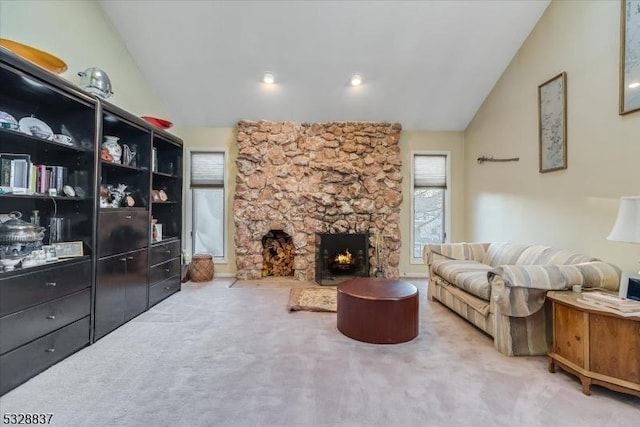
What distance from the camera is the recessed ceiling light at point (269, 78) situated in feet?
13.9

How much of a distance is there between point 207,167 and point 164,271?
6.84 ft

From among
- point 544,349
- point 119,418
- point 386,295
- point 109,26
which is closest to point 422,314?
point 386,295

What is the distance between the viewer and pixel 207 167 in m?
5.16

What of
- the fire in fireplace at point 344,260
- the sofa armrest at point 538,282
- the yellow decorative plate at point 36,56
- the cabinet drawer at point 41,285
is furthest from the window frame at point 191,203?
the sofa armrest at point 538,282

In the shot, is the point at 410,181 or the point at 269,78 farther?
the point at 410,181

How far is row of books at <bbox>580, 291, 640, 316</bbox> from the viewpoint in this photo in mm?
1818

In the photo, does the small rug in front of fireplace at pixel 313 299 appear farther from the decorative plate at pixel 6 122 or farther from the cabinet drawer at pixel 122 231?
the decorative plate at pixel 6 122

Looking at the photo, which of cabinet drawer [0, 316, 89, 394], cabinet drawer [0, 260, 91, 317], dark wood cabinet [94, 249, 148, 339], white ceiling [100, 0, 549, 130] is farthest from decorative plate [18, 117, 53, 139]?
white ceiling [100, 0, 549, 130]

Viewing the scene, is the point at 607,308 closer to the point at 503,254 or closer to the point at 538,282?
the point at 538,282

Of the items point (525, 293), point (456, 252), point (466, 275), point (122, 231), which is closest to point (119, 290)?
point (122, 231)

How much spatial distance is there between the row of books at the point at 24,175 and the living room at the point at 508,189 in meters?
1.17

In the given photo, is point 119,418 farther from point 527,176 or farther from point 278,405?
point 527,176

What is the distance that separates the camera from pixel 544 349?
2.38 meters

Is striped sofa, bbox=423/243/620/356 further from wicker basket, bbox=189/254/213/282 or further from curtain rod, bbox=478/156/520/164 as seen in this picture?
wicker basket, bbox=189/254/213/282
